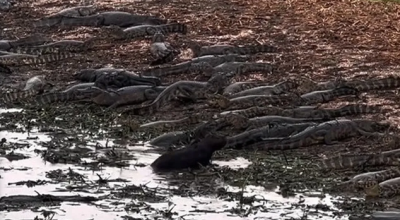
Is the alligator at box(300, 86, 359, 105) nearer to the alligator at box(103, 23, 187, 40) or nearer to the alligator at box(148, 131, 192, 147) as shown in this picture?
the alligator at box(148, 131, 192, 147)

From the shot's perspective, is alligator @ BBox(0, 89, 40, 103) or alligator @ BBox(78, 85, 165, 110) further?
alligator @ BBox(0, 89, 40, 103)

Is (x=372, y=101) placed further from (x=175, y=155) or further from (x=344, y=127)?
(x=175, y=155)

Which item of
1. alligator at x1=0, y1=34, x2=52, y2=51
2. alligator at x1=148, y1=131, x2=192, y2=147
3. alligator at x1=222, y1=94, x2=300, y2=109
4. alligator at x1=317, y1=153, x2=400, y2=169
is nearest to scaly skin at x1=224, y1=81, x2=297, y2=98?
alligator at x1=222, y1=94, x2=300, y2=109

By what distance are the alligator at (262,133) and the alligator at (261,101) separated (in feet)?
4.81

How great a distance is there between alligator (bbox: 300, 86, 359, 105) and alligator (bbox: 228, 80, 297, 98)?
0.46 metres

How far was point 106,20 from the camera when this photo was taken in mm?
21406

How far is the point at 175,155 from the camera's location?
428 inches

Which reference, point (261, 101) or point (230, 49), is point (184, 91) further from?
point (230, 49)

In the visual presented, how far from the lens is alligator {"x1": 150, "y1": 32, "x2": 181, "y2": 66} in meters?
17.4

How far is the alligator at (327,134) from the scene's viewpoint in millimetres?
11789

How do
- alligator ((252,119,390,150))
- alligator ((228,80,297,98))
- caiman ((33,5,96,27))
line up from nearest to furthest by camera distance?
alligator ((252,119,390,150)) < alligator ((228,80,297,98)) < caiman ((33,5,96,27))

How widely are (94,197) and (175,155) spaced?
121cm

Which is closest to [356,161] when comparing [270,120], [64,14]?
[270,120]

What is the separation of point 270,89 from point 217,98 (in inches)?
33.3
